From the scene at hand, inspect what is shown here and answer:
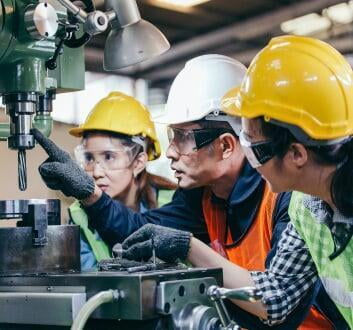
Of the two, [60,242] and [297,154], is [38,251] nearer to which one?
[60,242]

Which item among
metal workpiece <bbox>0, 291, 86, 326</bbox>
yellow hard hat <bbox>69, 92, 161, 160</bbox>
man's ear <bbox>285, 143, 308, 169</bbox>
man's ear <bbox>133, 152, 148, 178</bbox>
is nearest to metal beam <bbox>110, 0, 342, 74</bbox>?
yellow hard hat <bbox>69, 92, 161, 160</bbox>

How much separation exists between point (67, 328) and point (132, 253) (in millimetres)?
387

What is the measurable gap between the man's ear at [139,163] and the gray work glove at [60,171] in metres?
0.80

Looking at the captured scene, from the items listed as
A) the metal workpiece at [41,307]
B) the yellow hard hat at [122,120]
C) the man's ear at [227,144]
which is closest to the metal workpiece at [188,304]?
the metal workpiece at [41,307]

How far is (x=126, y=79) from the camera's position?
470 centimetres

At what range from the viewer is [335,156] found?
1378mm

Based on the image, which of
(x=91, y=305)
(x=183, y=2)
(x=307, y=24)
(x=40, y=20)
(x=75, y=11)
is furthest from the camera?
(x=307, y=24)

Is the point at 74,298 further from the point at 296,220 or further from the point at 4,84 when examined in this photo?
the point at 296,220

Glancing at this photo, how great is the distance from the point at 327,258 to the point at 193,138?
648 millimetres

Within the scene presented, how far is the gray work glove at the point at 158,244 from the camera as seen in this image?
54.0 inches

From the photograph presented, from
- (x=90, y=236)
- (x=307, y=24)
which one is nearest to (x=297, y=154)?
(x=90, y=236)

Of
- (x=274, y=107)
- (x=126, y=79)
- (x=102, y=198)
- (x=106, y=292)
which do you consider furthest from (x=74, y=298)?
(x=126, y=79)

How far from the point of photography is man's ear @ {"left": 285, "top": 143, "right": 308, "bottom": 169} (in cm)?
136

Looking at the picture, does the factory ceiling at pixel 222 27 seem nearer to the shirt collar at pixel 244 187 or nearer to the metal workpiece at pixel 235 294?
the shirt collar at pixel 244 187
